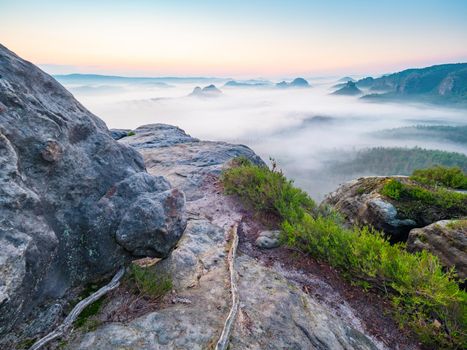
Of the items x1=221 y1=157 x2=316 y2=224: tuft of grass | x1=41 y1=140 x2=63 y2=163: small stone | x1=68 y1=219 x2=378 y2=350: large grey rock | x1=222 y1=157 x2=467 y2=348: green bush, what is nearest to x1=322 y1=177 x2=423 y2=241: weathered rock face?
x1=221 y1=157 x2=316 y2=224: tuft of grass

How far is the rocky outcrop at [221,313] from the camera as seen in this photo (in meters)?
4.77

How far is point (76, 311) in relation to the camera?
490cm

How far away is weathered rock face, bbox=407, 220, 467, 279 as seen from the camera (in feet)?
27.9

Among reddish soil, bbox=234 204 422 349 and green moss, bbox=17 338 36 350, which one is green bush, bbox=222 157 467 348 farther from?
green moss, bbox=17 338 36 350

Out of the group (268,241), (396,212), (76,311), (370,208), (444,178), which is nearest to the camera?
(76,311)

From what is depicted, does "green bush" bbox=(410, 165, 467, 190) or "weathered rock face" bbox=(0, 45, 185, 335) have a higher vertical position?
"weathered rock face" bbox=(0, 45, 185, 335)

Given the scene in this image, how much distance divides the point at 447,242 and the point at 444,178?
7236 millimetres

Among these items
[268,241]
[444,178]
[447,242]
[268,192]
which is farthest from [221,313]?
[444,178]

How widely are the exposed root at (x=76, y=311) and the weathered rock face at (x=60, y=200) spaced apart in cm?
29

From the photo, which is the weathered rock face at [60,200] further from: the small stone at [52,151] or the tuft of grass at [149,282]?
the tuft of grass at [149,282]

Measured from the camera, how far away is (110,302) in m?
5.42

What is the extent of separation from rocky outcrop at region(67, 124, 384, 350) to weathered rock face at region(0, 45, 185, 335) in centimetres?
109

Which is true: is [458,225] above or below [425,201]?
above

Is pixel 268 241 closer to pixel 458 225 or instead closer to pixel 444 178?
pixel 458 225
